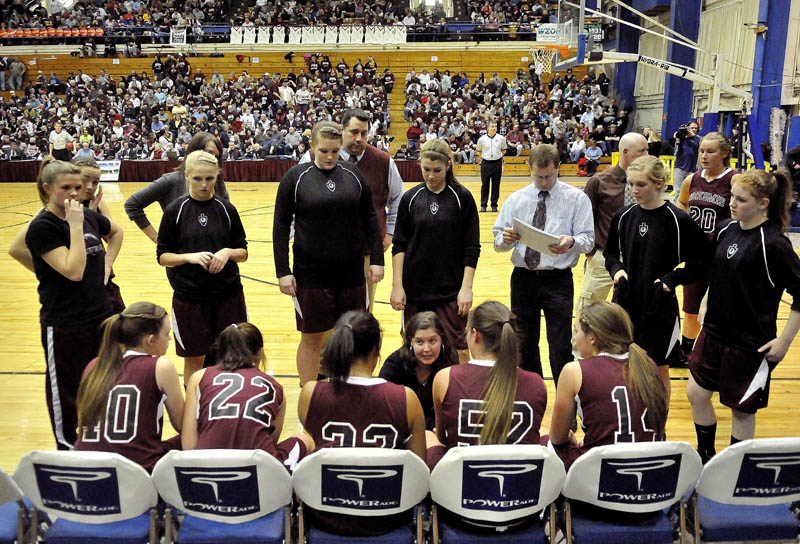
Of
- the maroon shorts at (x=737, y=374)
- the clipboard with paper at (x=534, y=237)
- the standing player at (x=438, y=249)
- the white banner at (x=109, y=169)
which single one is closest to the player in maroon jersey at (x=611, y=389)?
the maroon shorts at (x=737, y=374)

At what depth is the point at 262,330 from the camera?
233 inches

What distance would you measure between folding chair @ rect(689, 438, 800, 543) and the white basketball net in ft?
72.5

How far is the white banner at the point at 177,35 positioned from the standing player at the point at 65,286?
24921 millimetres

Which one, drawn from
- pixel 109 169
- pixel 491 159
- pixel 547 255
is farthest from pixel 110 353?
pixel 109 169

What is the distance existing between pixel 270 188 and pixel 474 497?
15935 mm

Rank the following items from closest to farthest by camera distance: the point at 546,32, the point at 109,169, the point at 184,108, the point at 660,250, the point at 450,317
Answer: the point at 660,250 → the point at 450,317 → the point at 109,169 → the point at 184,108 → the point at 546,32

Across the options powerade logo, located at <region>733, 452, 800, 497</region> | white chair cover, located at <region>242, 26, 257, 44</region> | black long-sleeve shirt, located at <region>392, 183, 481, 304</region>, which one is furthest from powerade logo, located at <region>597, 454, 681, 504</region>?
white chair cover, located at <region>242, 26, 257, 44</region>

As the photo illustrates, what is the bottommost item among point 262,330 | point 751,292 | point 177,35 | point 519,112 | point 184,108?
point 262,330

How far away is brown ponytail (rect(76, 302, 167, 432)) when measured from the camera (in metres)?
2.46

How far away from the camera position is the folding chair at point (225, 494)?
2133 mm

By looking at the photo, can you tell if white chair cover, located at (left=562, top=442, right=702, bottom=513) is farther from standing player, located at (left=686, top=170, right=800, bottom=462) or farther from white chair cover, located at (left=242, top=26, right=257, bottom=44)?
white chair cover, located at (left=242, top=26, right=257, bottom=44)

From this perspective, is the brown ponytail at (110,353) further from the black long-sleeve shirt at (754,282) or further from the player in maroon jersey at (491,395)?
the black long-sleeve shirt at (754,282)

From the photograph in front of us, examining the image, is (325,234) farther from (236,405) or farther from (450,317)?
(236,405)

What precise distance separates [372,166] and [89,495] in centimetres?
286
